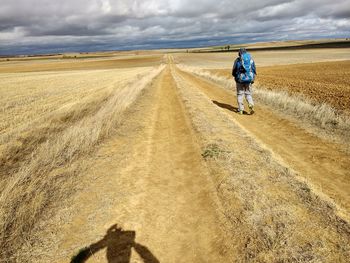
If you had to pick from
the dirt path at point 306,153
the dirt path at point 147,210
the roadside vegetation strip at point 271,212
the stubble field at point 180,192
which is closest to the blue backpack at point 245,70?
the dirt path at point 306,153

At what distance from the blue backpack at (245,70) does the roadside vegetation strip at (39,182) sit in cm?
574

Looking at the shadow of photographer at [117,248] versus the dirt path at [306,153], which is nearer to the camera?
the shadow of photographer at [117,248]

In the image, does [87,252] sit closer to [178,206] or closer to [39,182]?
[178,206]

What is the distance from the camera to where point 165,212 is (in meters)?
5.16

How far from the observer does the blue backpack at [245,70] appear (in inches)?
480

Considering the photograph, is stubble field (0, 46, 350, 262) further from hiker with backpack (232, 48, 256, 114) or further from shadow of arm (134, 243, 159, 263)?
hiker with backpack (232, 48, 256, 114)

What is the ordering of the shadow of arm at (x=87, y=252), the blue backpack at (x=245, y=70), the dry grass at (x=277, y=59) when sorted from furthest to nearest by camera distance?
the dry grass at (x=277, y=59)
the blue backpack at (x=245, y=70)
the shadow of arm at (x=87, y=252)

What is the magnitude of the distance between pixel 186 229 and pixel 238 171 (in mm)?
2303

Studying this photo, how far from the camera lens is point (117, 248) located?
431 cm

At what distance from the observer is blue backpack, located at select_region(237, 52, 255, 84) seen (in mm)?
12195

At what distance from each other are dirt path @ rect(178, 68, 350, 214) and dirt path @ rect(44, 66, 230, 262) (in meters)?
2.23

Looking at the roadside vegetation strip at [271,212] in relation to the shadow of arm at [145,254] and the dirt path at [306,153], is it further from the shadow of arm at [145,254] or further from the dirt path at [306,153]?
the shadow of arm at [145,254]

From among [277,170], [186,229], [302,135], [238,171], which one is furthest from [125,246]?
[302,135]

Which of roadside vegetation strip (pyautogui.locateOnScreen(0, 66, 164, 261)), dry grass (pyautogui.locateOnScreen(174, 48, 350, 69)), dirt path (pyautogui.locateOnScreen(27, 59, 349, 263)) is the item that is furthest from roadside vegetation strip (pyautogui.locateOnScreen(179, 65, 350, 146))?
dry grass (pyautogui.locateOnScreen(174, 48, 350, 69))
